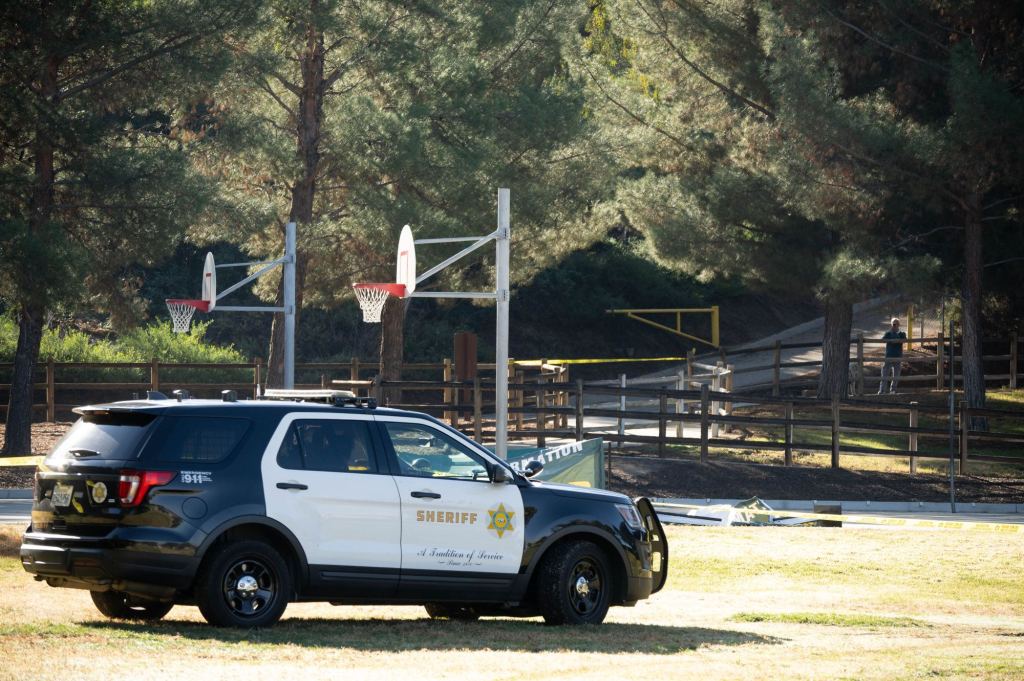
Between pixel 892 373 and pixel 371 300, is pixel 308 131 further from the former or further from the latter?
pixel 892 373

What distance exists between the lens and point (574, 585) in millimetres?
11102

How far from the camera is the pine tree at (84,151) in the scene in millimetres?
24750

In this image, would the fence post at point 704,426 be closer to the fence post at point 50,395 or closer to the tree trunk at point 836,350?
the tree trunk at point 836,350

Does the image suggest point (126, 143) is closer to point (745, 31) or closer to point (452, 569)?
point (745, 31)

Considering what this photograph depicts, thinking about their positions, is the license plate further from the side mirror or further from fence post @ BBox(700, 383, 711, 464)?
fence post @ BBox(700, 383, 711, 464)

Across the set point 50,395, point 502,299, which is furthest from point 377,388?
point 502,299

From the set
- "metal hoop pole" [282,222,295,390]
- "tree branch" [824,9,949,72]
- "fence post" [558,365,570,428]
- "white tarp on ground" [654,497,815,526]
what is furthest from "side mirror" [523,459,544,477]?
"tree branch" [824,9,949,72]

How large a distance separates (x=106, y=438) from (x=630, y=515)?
4.02m

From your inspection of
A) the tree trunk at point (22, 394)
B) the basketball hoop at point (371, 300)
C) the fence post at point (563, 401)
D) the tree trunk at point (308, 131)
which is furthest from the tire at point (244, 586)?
the fence post at point (563, 401)

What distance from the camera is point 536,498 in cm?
1102

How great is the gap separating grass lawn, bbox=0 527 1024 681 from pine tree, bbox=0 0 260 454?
34.2 feet

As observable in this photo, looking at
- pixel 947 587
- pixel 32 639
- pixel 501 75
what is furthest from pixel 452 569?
pixel 501 75

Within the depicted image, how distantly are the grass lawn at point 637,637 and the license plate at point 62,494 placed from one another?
796mm

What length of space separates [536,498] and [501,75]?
970 inches
